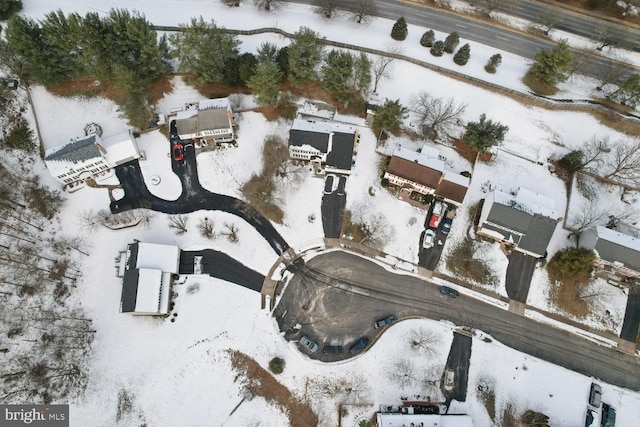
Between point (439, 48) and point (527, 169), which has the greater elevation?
point (439, 48)

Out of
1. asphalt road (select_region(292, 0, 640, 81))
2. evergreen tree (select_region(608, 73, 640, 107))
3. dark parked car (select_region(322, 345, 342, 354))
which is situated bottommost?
dark parked car (select_region(322, 345, 342, 354))

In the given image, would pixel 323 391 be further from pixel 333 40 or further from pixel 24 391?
pixel 333 40

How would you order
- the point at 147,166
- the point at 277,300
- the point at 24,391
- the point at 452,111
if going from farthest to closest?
the point at 452,111 < the point at 147,166 < the point at 277,300 < the point at 24,391

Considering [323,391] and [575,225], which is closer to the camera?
[323,391]

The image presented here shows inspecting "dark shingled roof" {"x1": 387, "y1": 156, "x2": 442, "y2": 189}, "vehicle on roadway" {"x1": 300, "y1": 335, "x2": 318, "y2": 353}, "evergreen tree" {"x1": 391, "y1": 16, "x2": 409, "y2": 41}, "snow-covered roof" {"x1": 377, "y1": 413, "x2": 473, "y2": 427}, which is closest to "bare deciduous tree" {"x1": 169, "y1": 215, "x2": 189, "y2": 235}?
"vehicle on roadway" {"x1": 300, "y1": 335, "x2": 318, "y2": 353}

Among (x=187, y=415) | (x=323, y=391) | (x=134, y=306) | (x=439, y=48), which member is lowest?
(x=187, y=415)

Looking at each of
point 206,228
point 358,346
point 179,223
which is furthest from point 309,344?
point 179,223

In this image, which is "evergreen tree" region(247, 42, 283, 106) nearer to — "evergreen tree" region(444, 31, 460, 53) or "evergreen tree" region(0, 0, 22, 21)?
"evergreen tree" region(444, 31, 460, 53)

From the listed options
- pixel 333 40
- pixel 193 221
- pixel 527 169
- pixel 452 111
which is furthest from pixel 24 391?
pixel 527 169
